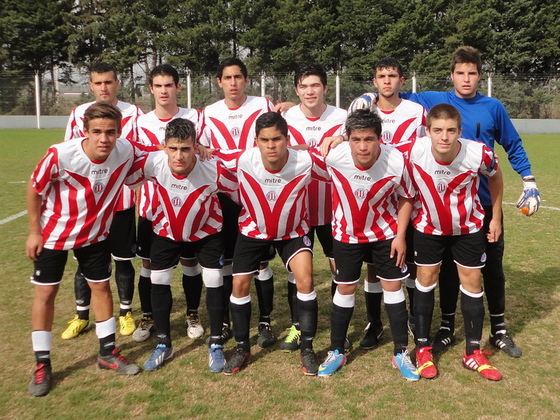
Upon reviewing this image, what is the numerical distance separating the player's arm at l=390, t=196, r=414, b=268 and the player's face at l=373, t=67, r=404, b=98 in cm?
92

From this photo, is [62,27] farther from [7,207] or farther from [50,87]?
[7,207]

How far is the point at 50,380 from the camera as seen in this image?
3723 millimetres

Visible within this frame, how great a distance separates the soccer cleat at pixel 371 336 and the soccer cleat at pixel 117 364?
1753mm

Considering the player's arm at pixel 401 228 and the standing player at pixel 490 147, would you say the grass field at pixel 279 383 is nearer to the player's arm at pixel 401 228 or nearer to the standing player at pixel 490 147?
the standing player at pixel 490 147

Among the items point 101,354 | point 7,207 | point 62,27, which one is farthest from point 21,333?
point 62,27

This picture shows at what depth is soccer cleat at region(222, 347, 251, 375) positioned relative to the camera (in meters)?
3.89

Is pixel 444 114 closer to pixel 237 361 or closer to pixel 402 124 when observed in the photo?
pixel 402 124

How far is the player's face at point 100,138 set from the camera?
12.1 ft

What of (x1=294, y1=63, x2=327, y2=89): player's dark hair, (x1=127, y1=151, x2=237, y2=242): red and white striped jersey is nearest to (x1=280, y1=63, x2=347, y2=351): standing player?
(x1=294, y1=63, x2=327, y2=89): player's dark hair

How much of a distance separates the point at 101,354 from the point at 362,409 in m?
1.94

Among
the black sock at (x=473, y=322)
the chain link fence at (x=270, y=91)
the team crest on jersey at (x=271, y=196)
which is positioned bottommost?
the black sock at (x=473, y=322)

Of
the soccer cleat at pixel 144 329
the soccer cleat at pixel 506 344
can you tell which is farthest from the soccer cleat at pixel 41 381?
the soccer cleat at pixel 506 344

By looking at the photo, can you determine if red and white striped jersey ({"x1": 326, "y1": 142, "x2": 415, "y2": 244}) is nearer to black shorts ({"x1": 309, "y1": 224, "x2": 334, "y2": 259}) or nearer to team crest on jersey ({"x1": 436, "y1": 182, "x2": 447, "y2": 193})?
team crest on jersey ({"x1": 436, "y1": 182, "x2": 447, "y2": 193})

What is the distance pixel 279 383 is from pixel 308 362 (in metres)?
0.28
